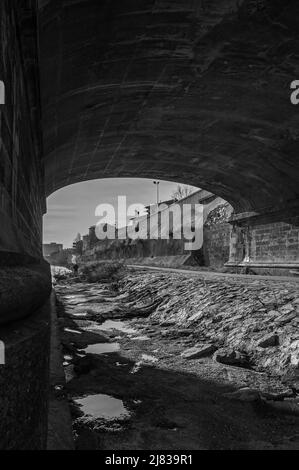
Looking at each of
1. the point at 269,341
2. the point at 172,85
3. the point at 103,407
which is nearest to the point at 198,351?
the point at 269,341

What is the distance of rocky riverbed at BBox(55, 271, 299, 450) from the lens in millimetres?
3527

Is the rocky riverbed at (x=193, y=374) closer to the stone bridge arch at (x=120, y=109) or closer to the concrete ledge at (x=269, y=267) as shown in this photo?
the stone bridge arch at (x=120, y=109)

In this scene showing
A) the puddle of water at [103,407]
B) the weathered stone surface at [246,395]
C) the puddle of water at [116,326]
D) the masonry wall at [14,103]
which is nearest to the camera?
the masonry wall at [14,103]

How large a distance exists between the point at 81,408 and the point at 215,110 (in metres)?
7.50

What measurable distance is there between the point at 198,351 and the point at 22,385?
16.5 ft

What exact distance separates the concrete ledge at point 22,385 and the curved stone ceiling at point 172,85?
3.99m

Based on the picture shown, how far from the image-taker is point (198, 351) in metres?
6.24

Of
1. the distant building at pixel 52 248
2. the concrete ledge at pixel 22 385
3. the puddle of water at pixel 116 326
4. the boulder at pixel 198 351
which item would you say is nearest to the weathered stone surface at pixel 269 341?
the boulder at pixel 198 351

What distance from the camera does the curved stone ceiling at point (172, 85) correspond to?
219 inches

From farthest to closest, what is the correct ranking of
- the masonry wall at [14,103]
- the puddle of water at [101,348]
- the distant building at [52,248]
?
the distant building at [52,248] < the puddle of water at [101,348] < the masonry wall at [14,103]

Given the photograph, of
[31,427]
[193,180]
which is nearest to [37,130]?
[31,427]

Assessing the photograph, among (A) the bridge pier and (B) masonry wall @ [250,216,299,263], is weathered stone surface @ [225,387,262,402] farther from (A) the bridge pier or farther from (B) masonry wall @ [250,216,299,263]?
(B) masonry wall @ [250,216,299,263]

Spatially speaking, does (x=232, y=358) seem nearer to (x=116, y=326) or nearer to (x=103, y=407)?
(x=103, y=407)
